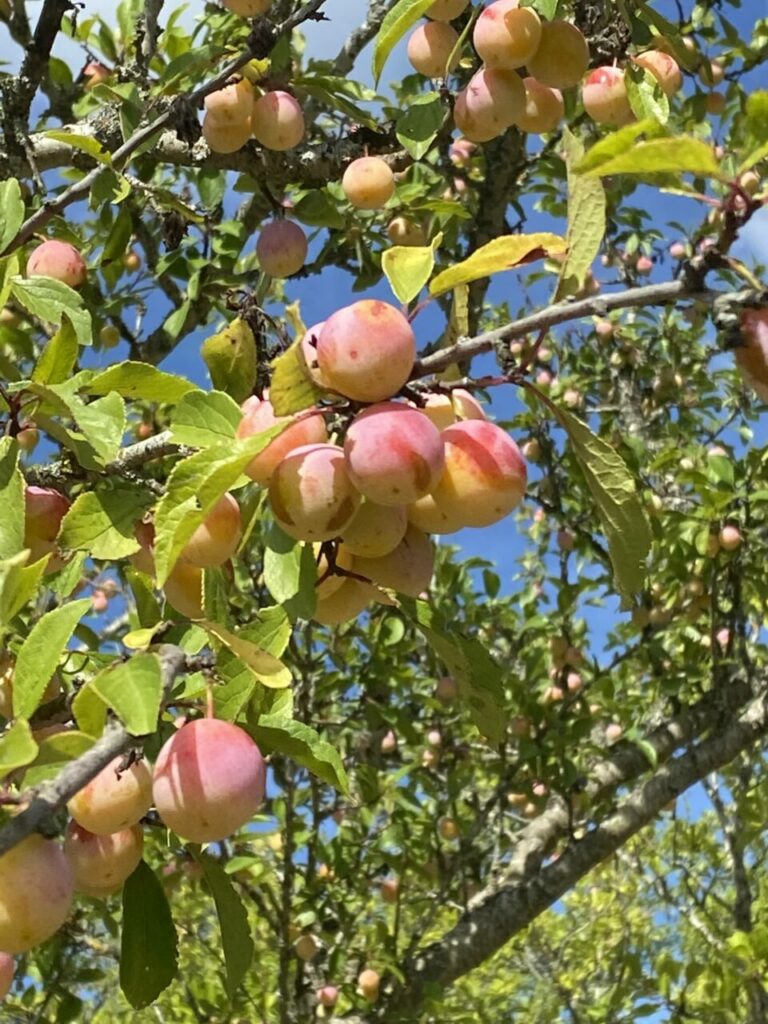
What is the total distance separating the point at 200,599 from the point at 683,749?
235 centimetres

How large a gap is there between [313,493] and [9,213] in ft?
1.92

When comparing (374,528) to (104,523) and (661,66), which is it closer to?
(104,523)

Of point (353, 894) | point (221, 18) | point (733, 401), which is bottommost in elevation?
point (353, 894)

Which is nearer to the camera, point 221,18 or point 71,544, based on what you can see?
point 71,544

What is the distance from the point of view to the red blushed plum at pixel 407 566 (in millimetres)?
931

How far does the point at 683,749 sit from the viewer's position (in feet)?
9.78

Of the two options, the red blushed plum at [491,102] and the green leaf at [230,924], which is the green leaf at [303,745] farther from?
the red blushed plum at [491,102]

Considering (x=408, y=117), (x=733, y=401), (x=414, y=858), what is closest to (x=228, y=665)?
(x=408, y=117)

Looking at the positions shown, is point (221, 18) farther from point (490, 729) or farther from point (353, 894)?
point (353, 894)

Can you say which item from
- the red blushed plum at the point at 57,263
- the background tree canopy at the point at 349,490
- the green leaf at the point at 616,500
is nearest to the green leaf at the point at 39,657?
the background tree canopy at the point at 349,490

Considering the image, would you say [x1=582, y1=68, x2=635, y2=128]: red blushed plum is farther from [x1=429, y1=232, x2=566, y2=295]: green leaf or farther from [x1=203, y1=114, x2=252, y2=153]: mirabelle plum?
[x1=429, y1=232, x2=566, y2=295]: green leaf

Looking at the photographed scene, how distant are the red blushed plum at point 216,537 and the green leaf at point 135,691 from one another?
18 cm

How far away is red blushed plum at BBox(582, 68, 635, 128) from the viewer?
1.75 metres

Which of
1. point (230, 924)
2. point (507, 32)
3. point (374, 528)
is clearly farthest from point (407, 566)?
point (507, 32)
